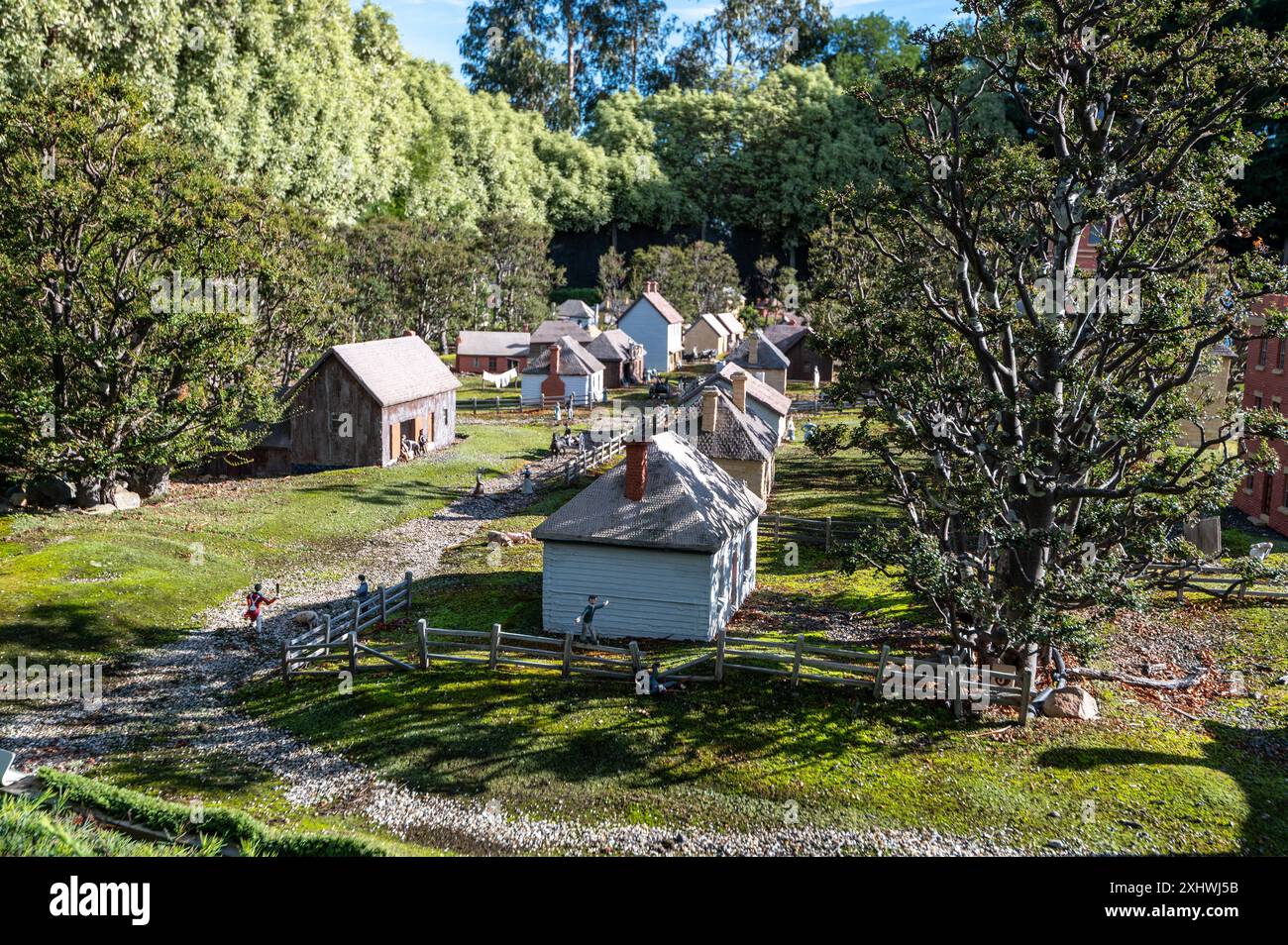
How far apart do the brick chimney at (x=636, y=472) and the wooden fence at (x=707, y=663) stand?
4184mm

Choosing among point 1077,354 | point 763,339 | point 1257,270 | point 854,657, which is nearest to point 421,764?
point 854,657

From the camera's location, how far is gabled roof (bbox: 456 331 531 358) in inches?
3300

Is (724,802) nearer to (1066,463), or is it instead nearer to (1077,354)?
(1066,463)

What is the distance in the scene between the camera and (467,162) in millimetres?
104375

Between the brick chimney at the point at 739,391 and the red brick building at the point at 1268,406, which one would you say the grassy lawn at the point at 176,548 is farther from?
the red brick building at the point at 1268,406

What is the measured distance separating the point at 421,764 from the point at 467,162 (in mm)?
94580

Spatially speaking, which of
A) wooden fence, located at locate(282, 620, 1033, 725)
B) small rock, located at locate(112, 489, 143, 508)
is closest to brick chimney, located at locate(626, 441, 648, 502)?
wooden fence, located at locate(282, 620, 1033, 725)

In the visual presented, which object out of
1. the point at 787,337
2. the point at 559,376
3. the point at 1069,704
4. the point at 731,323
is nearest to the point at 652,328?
the point at 787,337

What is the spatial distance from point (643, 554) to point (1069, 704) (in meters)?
10.6

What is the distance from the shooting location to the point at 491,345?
84562 millimetres

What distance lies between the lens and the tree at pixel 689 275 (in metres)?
104

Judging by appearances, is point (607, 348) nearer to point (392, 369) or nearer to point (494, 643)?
point (392, 369)

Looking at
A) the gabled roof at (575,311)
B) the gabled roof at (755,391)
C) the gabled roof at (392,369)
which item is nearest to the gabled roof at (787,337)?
the gabled roof at (755,391)

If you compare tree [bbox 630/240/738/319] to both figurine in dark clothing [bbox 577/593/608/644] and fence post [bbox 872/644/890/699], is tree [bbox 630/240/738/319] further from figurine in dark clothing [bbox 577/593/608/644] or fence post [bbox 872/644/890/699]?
fence post [bbox 872/644/890/699]
